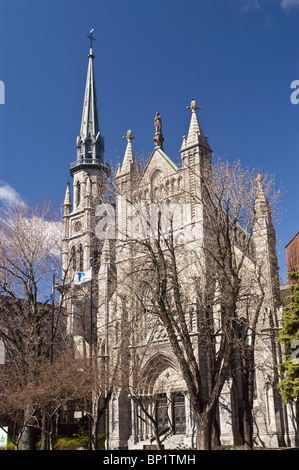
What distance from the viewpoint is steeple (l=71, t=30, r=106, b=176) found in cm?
6756

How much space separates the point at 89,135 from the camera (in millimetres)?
69062

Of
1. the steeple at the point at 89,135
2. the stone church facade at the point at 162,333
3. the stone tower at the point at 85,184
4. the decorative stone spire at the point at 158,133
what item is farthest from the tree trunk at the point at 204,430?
the steeple at the point at 89,135

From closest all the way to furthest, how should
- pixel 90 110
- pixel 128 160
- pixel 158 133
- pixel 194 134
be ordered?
pixel 194 134 < pixel 128 160 < pixel 158 133 < pixel 90 110

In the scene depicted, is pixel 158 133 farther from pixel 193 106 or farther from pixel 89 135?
pixel 89 135

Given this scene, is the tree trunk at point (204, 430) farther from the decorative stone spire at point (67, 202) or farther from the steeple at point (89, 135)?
the steeple at point (89, 135)

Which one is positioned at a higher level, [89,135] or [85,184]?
[89,135]

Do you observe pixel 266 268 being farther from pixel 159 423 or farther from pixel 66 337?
pixel 66 337

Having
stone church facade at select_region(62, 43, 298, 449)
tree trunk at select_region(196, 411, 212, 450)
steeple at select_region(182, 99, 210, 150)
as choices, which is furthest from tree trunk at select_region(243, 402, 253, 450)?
steeple at select_region(182, 99, 210, 150)

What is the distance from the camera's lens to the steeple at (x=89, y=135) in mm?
67562

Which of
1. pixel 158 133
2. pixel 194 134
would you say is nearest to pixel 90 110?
pixel 158 133

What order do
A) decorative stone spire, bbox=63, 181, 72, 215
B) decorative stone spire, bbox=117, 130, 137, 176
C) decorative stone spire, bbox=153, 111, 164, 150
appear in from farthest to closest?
decorative stone spire, bbox=63, 181, 72, 215
decorative stone spire, bbox=153, 111, 164, 150
decorative stone spire, bbox=117, 130, 137, 176

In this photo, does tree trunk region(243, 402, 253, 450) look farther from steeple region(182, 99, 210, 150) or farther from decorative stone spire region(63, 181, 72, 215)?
decorative stone spire region(63, 181, 72, 215)

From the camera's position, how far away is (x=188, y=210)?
126ft
